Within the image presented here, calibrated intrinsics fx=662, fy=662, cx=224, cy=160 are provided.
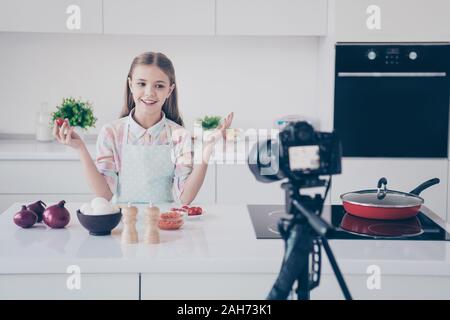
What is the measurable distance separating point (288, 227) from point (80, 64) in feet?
9.66

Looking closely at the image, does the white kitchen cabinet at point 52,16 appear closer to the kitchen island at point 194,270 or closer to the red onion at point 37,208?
the red onion at point 37,208

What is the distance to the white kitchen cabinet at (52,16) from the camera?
3.56 metres

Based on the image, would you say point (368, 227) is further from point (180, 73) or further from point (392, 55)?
point (180, 73)

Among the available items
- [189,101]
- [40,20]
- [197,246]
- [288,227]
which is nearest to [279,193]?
[189,101]

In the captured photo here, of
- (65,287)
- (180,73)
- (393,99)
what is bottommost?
(65,287)

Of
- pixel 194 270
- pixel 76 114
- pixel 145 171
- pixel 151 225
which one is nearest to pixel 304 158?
pixel 194 270

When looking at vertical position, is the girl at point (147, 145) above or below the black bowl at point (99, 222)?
above

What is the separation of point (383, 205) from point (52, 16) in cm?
230

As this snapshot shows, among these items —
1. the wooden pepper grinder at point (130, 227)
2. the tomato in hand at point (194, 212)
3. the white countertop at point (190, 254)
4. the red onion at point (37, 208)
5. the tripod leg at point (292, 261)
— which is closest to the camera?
the tripod leg at point (292, 261)

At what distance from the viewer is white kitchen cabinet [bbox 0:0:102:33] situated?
11.7 ft

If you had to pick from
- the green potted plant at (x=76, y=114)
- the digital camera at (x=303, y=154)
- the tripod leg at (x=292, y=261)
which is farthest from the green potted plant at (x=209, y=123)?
the tripod leg at (x=292, y=261)

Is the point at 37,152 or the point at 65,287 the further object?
the point at 37,152

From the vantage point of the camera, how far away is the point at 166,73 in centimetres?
269

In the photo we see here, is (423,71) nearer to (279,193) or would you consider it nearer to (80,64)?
(279,193)
